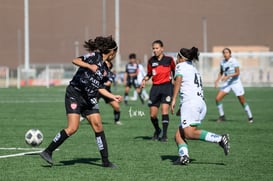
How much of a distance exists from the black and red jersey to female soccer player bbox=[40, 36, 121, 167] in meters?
4.48

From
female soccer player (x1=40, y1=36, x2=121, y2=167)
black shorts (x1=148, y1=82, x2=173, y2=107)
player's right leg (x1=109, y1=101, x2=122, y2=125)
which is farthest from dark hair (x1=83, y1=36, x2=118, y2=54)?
player's right leg (x1=109, y1=101, x2=122, y2=125)

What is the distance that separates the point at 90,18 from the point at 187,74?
7528cm

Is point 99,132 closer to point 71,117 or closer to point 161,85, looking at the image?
point 71,117

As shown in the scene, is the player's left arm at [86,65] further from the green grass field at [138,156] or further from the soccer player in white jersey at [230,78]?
the soccer player in white jersey at [230,78]

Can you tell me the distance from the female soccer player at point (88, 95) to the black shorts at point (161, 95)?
179 inches

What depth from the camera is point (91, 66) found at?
11141 mm

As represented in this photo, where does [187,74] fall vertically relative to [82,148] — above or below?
above

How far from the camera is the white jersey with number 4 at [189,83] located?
1185cm

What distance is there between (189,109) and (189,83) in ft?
1.48

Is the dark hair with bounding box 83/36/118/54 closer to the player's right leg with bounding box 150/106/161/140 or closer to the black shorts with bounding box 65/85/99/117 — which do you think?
the black shorts with bounding box 65/85/99/117

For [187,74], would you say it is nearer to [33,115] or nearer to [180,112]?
[180,112]

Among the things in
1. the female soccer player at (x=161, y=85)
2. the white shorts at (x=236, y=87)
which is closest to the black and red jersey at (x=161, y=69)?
the female soccer player at (x=161, y=85)

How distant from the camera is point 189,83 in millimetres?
11906

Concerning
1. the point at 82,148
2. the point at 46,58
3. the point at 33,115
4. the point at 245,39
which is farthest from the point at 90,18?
the point at 82,148
